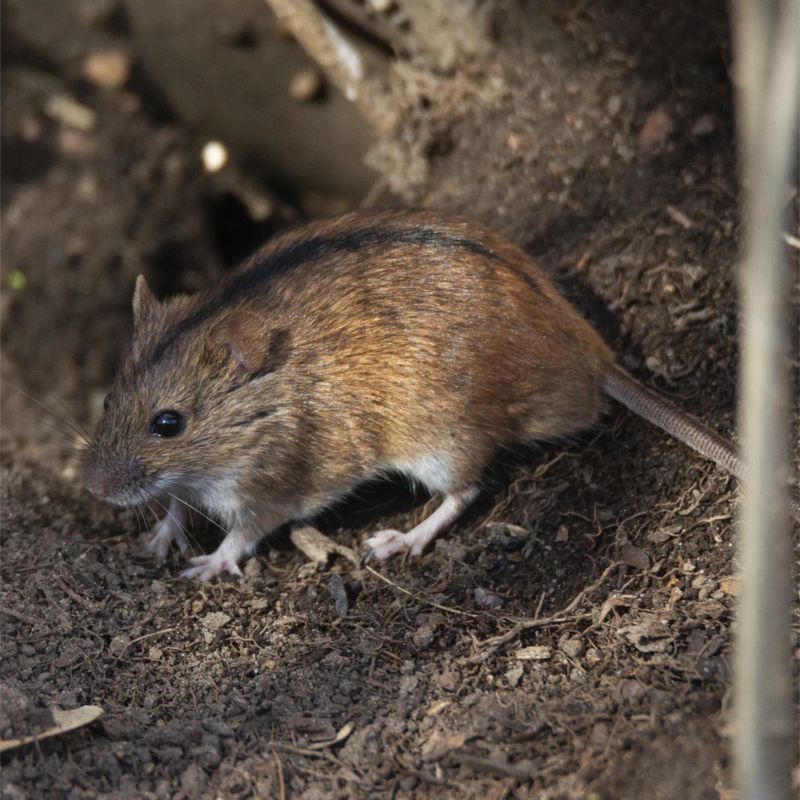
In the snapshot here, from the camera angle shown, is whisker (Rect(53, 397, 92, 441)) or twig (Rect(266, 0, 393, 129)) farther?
whisker (Rect(53, 397, 92, 441))

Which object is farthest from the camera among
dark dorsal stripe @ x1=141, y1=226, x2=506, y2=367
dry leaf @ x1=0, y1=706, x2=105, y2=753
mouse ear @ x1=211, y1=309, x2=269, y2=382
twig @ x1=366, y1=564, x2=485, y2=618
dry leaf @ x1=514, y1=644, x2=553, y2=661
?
dark dorsal stripe @ x1=141, y1=226, x2=506, y2=367

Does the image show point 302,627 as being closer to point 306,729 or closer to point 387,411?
point 306,729

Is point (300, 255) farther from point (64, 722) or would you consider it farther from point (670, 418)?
point (64, 722)

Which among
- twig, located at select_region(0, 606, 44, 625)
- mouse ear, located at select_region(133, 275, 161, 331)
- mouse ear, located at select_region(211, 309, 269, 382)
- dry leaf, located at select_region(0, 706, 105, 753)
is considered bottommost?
dry leaf, located at select_region(0, 706, 105, 753)

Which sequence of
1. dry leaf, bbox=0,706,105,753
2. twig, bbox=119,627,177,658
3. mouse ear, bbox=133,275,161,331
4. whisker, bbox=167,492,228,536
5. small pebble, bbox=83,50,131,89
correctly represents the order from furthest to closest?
small pebble, bbox=83,50,131,89 → mouse ear, bbox=133,275,161,331 → whisker, bbox=167,492,228,536 → twig, bbox=119,627,177,658 → dry leaf, bbox=0,706,105,753

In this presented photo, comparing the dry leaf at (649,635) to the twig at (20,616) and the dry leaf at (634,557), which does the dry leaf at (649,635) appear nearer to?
the dry leaf at (634,557)

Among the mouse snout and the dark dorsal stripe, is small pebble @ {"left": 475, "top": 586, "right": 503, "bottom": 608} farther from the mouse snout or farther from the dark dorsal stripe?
the mouse snout

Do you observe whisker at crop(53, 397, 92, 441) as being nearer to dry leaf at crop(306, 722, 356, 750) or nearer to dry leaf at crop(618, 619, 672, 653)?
dry leaf at crop(306, 722, 356, 750)

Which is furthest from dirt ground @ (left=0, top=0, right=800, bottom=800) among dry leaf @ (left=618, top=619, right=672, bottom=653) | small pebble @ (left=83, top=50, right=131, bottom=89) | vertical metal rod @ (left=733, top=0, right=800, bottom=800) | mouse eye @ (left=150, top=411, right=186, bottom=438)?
small pebble @ (left=83, top=50, right=131, bottom=89)

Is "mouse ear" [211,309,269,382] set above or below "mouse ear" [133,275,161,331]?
below
